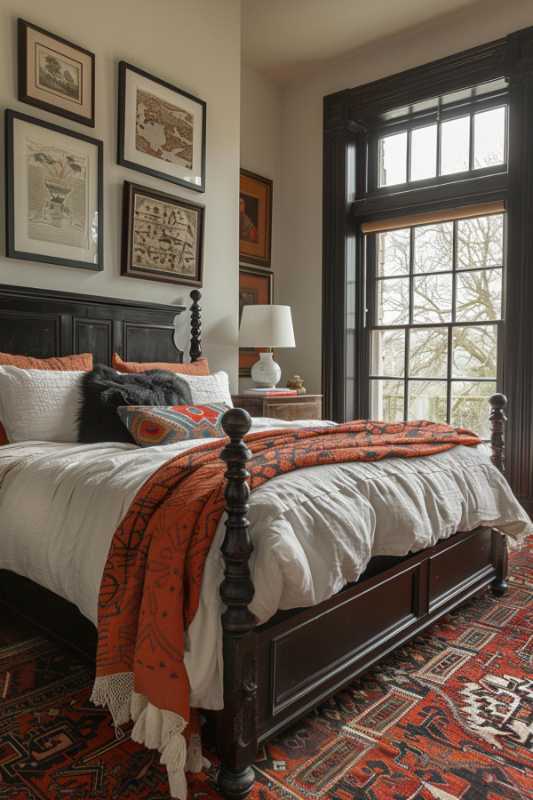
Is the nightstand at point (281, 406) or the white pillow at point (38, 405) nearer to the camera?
the white pillow at point (38, 405)

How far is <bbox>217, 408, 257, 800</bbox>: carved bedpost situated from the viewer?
143cm

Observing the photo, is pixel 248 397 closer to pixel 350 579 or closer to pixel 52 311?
pixel 52 311

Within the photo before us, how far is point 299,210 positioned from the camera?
5.09 m

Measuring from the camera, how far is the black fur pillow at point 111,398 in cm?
261

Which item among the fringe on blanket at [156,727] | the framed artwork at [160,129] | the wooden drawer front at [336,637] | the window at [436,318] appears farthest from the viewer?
the window at [436,318]

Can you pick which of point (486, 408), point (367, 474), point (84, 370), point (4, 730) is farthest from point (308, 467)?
point (486, 408)

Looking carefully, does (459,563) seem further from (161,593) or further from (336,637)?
(161,593)

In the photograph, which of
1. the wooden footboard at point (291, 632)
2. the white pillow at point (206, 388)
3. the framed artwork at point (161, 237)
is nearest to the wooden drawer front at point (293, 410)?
the white pillow at point (206, 388)

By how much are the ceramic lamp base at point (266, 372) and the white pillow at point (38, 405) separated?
1.84m

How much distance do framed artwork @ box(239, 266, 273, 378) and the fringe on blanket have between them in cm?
338

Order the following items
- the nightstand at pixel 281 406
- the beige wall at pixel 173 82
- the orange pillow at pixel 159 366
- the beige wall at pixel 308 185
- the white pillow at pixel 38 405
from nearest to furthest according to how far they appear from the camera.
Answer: the white pillow at pixel 38 405 < the beige wall at pixel 173 82 < the orange pillow at pixel 159 366 < the nightstand at pixel 281 406 < the beige wall at pixel 308 185

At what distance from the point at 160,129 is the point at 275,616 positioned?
3152 mm

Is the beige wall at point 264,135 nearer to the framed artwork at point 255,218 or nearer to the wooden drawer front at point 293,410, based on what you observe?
the framed artwork at point 255,218

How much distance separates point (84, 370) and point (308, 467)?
1637 millimetres
